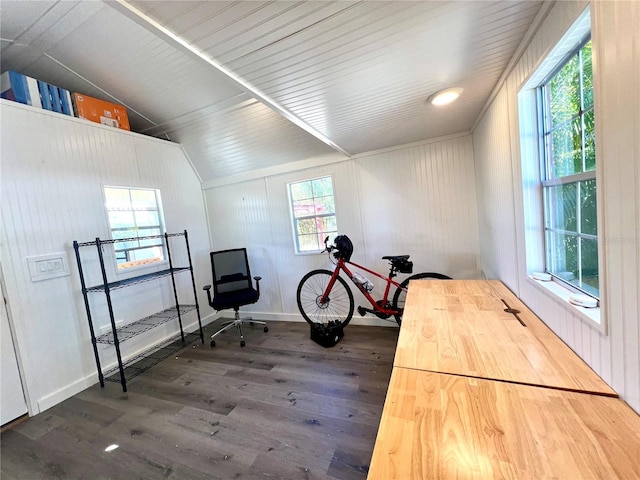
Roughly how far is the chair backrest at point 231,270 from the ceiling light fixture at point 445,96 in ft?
9.65

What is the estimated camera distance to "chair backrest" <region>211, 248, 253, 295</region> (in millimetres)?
3486

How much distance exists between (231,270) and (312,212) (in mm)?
1466

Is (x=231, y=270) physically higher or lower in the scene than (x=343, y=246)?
lower

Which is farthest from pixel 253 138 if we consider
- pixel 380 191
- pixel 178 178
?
pixel 380 191

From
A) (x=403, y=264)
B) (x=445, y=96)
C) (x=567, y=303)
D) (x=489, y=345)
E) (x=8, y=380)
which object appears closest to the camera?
(x=567, y=303)

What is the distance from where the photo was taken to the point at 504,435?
0.68 m

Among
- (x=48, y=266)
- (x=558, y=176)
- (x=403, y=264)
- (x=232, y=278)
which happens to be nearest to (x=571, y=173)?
(x=558, y=176)

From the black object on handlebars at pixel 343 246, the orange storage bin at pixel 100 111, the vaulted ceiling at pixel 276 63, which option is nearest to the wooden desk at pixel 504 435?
the vaulted ceiling at pixel 276 63

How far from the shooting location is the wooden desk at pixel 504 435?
1.90ft

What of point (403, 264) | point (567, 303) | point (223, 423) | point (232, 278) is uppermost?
point (567, 303)

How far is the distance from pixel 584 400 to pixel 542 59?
1.31 meters

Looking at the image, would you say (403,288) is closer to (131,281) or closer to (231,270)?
(231,270)

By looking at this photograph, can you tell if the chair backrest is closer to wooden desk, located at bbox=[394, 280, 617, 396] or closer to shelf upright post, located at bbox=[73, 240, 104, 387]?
shelf upright post, located at bbox=[73, 240, 104, 387]

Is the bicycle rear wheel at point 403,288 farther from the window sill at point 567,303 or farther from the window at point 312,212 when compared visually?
the window sill at point 567,303
